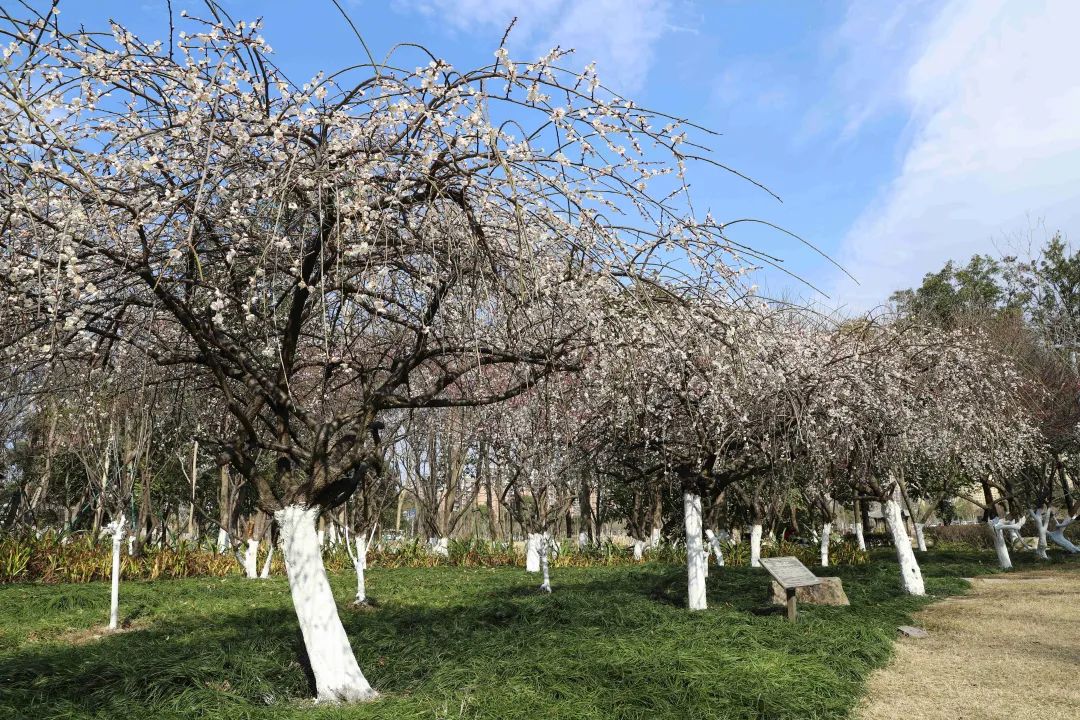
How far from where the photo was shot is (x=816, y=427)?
35.8ft

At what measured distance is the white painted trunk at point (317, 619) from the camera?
561 cm

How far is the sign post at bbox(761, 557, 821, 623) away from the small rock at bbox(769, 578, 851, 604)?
97 centimetres

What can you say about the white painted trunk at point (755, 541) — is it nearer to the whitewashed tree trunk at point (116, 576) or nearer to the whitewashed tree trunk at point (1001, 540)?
the whitewashed tree trunk at point (1001, 540)

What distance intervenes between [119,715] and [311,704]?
4.05ft

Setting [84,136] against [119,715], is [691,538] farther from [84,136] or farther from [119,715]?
[84,136]

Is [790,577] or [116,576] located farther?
[116,576]

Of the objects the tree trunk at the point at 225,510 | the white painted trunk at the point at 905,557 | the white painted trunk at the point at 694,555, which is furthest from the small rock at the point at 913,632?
the tree trunk at the point at 225,510

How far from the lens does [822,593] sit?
440 inches

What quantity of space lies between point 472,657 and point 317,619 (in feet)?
5.78

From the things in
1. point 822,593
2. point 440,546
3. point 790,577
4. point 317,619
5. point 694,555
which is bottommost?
point 822,593

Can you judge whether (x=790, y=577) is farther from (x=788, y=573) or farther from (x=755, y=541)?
(x=755, y=541)

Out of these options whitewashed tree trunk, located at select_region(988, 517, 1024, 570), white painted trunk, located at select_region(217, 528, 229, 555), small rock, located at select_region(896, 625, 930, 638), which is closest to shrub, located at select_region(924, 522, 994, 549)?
whitewashed tree trunk, located at select_region(988, 517, 1024, 570)

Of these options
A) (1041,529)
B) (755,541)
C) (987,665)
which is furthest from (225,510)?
(1041,529)

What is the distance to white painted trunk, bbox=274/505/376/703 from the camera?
5.61 meters
